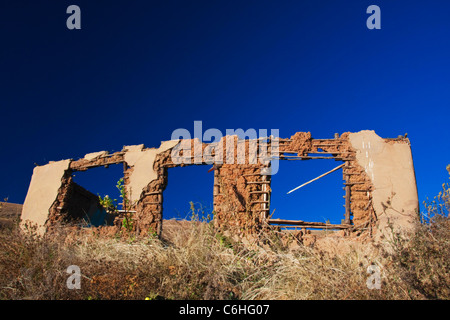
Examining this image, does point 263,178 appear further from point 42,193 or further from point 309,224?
point 42,193

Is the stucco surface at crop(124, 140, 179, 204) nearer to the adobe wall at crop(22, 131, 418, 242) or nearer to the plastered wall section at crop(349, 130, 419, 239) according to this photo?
the adobe wall at crop(22, 131, 418, 242)

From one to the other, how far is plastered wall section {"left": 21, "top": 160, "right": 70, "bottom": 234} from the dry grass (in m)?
6.16

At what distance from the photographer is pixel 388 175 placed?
9477mm

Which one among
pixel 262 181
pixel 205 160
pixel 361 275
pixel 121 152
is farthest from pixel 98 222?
pixel 361 275

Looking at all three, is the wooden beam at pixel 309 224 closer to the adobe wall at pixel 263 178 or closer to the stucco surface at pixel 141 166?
the adobe wall at pixel 263 178

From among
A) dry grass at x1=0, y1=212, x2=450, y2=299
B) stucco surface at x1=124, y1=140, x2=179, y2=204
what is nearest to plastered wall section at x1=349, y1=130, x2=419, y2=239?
dry grass at x1=0, y1=212, x2=450, y2=299

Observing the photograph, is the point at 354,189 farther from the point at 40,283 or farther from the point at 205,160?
the point at 40,283

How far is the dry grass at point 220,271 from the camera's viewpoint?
471 cm

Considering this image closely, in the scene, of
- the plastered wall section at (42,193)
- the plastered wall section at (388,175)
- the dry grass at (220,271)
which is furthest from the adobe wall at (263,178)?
the plastered wall section at (42,193)

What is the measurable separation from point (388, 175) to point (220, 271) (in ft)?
19.5

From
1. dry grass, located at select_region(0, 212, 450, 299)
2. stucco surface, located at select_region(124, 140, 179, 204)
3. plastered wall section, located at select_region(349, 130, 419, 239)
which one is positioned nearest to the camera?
dry grass, located at select_region(0, 212, 450, 299)

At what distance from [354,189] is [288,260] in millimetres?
4384

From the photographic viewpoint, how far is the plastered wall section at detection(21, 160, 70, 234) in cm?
1236

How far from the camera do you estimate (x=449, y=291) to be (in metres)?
4.41
